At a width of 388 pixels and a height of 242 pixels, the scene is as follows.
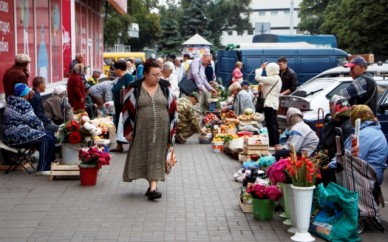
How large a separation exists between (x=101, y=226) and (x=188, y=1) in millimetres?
65232

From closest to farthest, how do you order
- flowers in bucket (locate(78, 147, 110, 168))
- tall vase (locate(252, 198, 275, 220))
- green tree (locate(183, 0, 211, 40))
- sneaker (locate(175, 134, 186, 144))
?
tall vase (locate(252, 198, 275, 220))
flowers in bucket (locate(78, 147, 110, 168))
sneaker (locate(175, 134, 186, 144))
green tree (locate(183, 0, 211, 40))

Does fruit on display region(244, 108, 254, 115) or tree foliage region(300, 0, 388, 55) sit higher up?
tree foliage region(300, 0, 388, 55)

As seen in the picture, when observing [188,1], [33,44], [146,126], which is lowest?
[146,126]

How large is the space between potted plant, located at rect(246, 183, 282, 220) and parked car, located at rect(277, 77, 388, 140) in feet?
13.3

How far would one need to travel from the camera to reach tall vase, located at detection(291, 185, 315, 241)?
6164mm

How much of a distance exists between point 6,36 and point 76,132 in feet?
Answer: 9.99

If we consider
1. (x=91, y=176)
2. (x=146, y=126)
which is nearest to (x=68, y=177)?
(x=91, y=176)

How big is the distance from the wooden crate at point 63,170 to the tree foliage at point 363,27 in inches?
1531

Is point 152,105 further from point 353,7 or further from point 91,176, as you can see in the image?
point 353,7

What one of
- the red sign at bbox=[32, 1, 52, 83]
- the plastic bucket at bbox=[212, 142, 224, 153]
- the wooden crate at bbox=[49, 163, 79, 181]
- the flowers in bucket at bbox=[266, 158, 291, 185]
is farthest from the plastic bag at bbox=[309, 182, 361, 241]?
the red sign at bbox=[32, 1, 52, 83]

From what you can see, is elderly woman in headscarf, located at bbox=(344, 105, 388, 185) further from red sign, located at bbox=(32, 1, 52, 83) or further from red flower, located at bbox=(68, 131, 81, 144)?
red sign, located at bbox=(32, 1, 52, 83)

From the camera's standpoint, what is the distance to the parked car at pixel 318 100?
452 inches

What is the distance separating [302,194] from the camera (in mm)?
6164

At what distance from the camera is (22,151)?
9.44 meters
